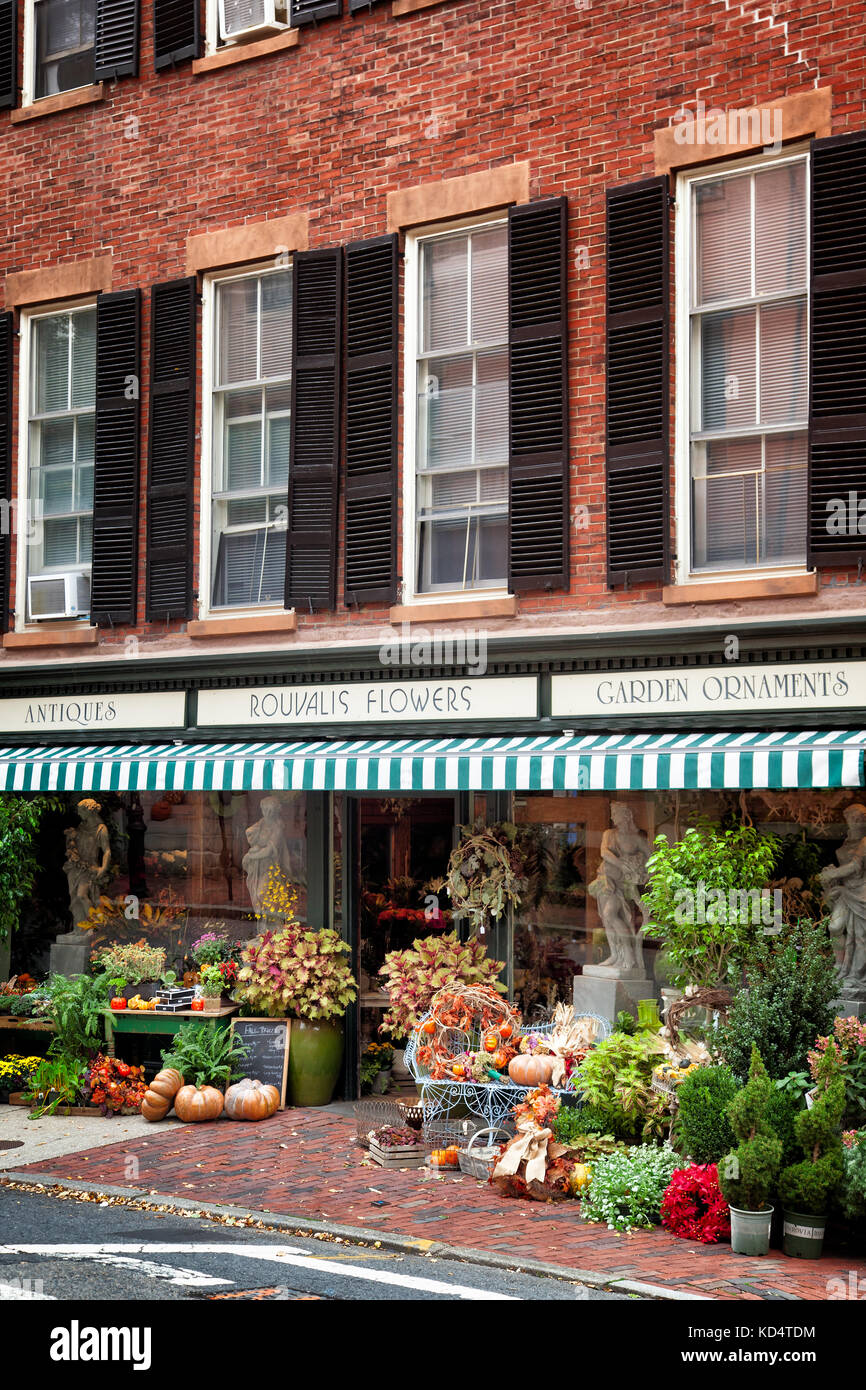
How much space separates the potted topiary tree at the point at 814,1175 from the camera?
7949 millimetres

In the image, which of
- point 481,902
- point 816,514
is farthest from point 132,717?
point 816,514

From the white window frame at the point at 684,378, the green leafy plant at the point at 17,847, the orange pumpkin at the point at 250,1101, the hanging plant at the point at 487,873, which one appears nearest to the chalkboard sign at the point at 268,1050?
the orange pumpkin at the point at 250,1101

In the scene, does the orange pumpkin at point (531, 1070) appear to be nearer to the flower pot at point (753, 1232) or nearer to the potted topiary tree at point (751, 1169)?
the potted topiary tree at point (751, 1169)

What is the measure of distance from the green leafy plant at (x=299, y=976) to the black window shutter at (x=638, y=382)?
3903 millimetres

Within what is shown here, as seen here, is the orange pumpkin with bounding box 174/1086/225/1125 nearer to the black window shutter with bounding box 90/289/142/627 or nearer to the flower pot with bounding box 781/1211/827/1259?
the black window shutter with bounding box 90/289/142/627

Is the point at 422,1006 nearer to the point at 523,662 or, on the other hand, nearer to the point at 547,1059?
the point at 547,1059

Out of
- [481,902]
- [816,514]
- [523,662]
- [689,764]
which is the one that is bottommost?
[481,902]

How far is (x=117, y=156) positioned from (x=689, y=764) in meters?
8.28

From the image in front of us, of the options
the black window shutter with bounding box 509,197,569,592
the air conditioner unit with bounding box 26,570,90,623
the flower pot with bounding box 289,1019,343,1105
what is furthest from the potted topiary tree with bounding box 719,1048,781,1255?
the air conditioner unit with bounding box 26,570,90,623

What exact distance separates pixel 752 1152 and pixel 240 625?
6675 millimetres

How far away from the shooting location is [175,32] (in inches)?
539

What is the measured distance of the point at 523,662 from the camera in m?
11.4

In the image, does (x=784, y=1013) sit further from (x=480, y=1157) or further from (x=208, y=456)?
(x=208, y=456)
